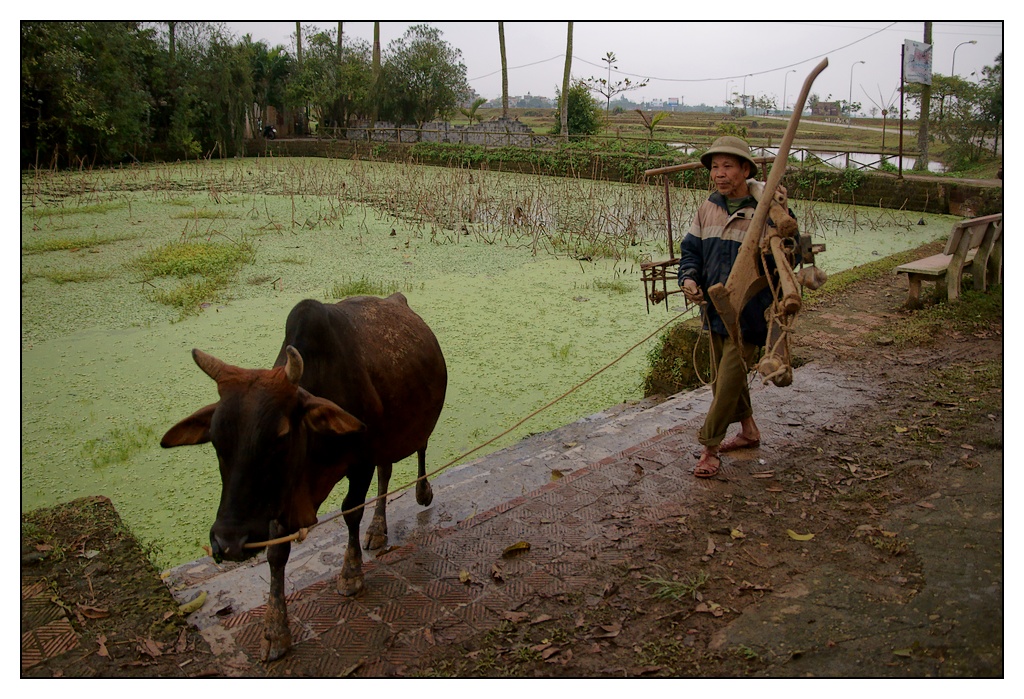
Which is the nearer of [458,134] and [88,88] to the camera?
[88,88]

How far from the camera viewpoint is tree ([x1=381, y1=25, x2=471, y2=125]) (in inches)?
798

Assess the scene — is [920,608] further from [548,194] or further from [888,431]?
[548,194]

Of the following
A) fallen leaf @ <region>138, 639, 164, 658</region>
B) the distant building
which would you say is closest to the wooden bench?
fallen leaf @ <region>138, 639, 164, 658</region>

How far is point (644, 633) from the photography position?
8.21ft

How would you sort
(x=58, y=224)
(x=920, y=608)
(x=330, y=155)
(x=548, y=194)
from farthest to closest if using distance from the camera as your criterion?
(x=330, y=155), (x=548, y=194), (x=58, y=224), (x=920, y=608)

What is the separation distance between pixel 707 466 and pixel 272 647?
2048 millimetres

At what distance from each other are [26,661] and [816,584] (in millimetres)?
2545

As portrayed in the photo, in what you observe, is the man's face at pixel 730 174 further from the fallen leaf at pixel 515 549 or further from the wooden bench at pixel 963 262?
the wooden bench at pixel 963 262

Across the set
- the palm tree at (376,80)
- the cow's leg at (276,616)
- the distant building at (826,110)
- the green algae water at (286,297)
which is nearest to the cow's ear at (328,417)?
the cow's leg at (276,616)

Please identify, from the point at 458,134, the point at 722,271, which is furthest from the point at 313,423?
the point at 458,134

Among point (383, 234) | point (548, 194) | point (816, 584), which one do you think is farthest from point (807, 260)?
point (548, 194)

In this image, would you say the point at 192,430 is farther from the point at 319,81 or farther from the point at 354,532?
the point at 319,81

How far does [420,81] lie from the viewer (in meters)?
20.6

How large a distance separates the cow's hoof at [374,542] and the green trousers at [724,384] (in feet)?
4.96
